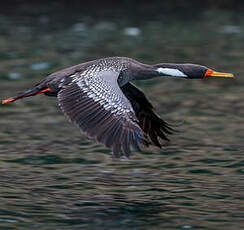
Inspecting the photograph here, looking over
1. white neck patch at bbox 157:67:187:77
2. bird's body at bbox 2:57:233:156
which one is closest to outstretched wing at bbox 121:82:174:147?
bird's body at bbox 2:57:233:156

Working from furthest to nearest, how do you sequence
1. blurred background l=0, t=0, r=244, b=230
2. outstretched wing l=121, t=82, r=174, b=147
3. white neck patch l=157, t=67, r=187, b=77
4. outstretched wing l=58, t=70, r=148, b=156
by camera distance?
outstretched wing l=121, t=82, r=174, b=147, white neck patch l=157, t=67, r=187, b=77, blurred background l=0, t=0, r=244, b=230, outstretched wing l=58, t=70, r=148, b=156

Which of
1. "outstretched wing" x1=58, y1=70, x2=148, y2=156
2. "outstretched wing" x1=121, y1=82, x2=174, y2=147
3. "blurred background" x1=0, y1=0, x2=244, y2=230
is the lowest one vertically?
"blurred background" x1=0, y1=0, x2=244, y2=230

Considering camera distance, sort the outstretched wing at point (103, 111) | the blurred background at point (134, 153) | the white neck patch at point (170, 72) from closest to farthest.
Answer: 1. the outstretched wing at point (103, 111)
2. the blurred background at point (134, 153)
3. the white neck patch at point (170, 72)

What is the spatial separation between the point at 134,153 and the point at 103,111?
8.68ft

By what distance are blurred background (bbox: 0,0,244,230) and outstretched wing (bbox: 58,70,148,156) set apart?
0.86 metres

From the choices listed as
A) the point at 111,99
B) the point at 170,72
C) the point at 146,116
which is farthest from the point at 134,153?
the point at 111,99

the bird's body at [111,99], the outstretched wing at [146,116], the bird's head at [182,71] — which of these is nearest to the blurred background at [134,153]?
the outstretched wing at [146,116]

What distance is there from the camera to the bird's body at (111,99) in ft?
22.3

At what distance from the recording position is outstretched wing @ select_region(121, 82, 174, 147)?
28.3 feet

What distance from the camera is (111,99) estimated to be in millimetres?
7078

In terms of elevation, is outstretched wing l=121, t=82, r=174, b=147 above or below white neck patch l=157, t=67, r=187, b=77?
below

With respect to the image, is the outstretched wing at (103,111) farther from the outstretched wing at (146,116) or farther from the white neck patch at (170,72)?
the outstretched wing at (146,116)

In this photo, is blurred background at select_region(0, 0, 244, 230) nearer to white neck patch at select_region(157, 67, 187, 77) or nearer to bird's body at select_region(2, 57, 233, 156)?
bird's body at select_region(2, 57, 233, 156)

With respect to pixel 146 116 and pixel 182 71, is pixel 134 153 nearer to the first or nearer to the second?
pixel 146 116
